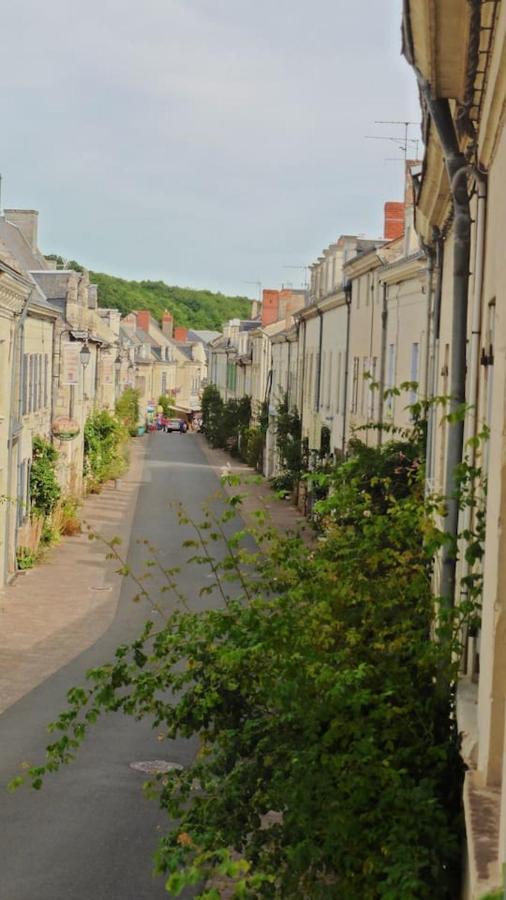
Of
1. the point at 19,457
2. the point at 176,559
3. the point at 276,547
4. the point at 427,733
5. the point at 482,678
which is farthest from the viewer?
the point at 176,559

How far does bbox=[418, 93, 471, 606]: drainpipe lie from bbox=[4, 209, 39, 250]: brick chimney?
34.5 metres

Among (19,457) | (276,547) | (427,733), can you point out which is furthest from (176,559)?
(427,733)

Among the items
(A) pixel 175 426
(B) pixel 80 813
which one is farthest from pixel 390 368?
(A) pixel 175 426

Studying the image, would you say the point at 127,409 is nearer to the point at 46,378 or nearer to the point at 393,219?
the point at 46,378

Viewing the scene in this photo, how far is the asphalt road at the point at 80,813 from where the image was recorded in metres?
10.5

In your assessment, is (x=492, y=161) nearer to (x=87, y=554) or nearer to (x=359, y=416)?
(x=359, y=416)

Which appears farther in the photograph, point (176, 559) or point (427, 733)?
point (176, 559)

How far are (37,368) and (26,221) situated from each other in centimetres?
1300

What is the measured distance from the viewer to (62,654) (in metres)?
20.0

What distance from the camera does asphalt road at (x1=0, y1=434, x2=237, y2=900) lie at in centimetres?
1048

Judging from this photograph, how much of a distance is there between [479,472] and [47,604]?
1855cm

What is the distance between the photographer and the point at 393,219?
3181 cm

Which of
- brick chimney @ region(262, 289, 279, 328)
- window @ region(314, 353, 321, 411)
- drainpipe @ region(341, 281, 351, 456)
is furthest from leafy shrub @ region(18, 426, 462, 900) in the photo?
brick chimney @ region(262, 289, 279, 328)

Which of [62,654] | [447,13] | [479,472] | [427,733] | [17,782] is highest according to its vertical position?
[447,13]
